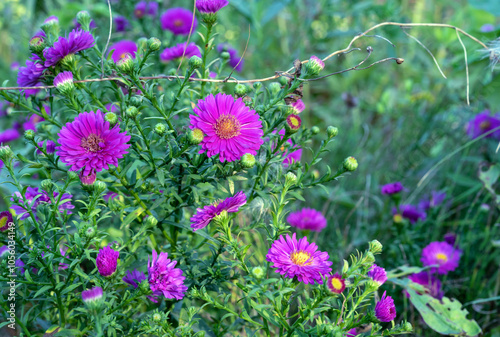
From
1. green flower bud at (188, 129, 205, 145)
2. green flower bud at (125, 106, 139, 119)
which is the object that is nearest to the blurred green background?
green flower bud at (188, 129, 205, 145)

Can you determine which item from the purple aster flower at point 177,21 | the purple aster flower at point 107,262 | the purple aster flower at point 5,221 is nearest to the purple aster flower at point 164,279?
the purple aster flower at point 107,262

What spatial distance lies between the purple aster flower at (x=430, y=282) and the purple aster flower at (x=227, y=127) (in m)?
0.76

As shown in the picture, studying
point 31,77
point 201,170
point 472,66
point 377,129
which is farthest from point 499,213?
point 31,77

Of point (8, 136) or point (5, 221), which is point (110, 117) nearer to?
point (5, 221)

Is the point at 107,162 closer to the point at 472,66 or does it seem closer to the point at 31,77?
the point at 31,77

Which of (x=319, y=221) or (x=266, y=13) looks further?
(x=266, y=13)

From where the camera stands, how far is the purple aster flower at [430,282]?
1.21 m

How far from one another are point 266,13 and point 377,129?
90cm

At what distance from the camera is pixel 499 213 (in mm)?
1480

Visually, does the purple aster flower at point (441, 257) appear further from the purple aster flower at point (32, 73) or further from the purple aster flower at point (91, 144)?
the purple aster flower at point (32, 73)

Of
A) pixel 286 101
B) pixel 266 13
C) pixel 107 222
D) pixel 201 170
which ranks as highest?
pixel 266 13

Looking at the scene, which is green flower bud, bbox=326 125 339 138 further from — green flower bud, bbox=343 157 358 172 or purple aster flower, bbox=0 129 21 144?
purple aster flower, bbox=0 129 21 144

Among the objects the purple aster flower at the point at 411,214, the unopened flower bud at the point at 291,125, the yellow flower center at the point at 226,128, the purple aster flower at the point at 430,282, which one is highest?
the yellow flower center at the point at 226,128

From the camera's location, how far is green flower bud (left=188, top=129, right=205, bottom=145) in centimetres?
72
